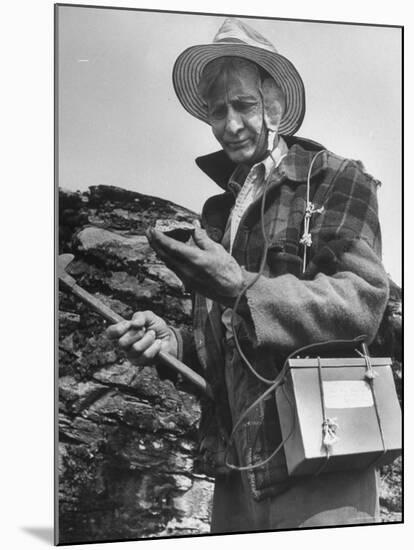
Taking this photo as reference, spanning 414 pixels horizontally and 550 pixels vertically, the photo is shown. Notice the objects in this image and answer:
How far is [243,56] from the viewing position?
539 centimetres

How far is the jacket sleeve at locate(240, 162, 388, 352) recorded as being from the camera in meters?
5.26

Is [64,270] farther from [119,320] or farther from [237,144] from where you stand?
[237,144]

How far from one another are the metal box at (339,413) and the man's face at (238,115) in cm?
97

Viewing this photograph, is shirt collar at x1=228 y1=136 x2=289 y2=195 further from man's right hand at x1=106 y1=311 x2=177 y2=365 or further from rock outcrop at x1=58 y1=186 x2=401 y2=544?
man's right hand at x1=106 y1=311 x2=177 y2=365

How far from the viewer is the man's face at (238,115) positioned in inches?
211

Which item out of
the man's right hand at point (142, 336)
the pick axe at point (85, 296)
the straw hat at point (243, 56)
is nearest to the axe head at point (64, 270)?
the pick axe at point (85, 296)

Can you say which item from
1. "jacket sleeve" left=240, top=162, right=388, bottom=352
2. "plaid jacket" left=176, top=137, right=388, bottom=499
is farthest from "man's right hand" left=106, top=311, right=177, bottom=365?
"jacket sleeve" left=240, top=162, right=388, bottom=352

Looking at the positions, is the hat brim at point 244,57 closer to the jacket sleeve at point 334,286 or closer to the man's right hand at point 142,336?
the jacket sleeve at point 334,286

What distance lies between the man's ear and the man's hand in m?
0.60

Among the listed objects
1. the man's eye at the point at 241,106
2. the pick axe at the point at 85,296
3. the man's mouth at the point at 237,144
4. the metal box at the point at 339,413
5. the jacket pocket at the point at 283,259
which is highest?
the man's eye at the point at 241,106

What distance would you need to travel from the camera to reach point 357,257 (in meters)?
Result: 5.48

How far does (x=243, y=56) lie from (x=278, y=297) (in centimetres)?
109

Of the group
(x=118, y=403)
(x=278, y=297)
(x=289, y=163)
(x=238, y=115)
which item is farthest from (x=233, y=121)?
(x=118, y=403)

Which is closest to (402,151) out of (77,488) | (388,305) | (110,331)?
(388,305)
